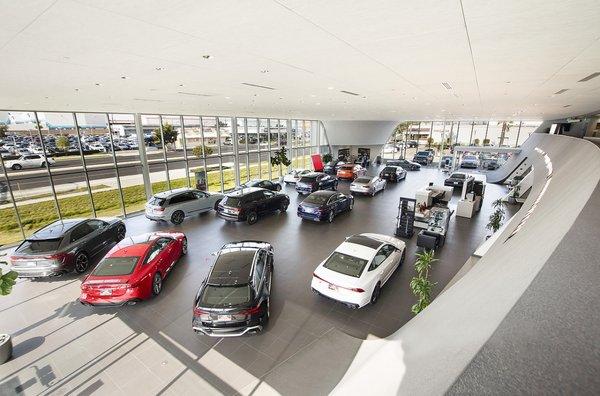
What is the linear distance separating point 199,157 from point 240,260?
1105 cm

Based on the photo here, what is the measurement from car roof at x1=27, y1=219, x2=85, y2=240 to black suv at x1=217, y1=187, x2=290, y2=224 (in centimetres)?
461

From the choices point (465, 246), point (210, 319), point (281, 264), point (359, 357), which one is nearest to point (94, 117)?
point (281, 264)

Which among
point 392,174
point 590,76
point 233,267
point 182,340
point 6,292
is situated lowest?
point 182,340

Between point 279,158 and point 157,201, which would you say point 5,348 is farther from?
point 279,158

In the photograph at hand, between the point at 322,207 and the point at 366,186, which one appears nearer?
the point at 322,207

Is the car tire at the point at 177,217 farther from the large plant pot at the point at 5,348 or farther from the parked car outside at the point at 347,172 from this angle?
the parked car outside at the point at 347,172

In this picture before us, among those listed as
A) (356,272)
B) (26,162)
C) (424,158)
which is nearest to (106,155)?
(26,162)

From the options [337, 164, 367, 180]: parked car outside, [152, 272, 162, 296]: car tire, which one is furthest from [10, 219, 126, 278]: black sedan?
[337, 164, 367, 180]: parked car outside

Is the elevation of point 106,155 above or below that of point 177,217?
above

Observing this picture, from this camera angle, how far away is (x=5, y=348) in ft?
15.6

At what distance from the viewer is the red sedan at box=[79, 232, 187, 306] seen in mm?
5820

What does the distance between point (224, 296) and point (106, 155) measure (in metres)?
25.9

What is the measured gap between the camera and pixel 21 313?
605 cm

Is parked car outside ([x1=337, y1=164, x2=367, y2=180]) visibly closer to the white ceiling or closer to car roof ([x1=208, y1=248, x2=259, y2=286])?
the white ceiling
